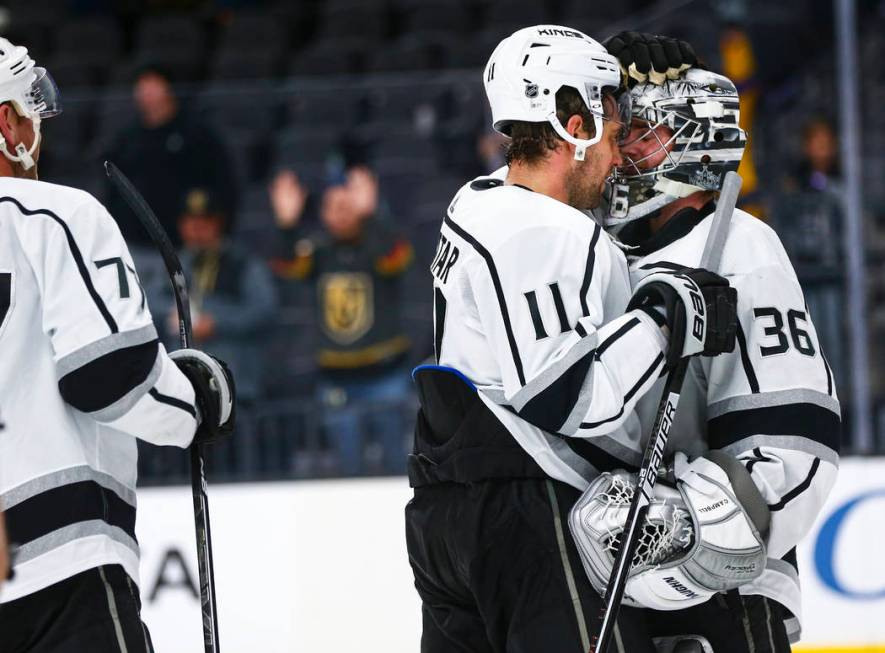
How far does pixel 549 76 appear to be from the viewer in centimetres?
221

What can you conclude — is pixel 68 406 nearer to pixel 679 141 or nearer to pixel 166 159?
pixel 679 141

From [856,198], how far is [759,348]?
2194mm

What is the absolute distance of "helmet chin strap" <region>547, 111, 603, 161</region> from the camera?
7.25ft

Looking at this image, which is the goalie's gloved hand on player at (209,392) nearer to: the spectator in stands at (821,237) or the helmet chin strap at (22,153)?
the helmet chin strap at (22,153)

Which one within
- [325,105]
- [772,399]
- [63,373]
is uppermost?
[325,105]

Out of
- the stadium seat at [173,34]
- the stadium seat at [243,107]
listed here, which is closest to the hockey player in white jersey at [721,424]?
the stadium seat at [243,107]

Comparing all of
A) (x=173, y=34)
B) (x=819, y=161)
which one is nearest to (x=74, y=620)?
(x=819, y=161)

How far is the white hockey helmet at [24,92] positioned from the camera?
2285mm

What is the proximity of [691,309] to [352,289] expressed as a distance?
3.04 m

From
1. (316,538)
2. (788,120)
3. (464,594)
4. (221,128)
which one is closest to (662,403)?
(464,594)

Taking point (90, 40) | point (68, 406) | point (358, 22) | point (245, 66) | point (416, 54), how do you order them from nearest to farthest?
point (68, 406) < point (416, 54) < point (245, 66) < point (358, 22) < point (90, 40)

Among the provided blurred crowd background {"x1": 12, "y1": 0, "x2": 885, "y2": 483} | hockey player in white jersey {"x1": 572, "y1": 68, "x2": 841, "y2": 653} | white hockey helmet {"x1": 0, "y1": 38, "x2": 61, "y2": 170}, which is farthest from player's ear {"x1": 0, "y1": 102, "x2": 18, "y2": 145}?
blurred crowd background {"x1": 12, "y1": 0, "x2": 885, "y2": 483}

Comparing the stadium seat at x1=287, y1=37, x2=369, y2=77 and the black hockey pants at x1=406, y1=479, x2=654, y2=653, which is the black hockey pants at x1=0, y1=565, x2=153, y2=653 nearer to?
the black hockey pants at x1=406, y1=479, x2=654, y2=653

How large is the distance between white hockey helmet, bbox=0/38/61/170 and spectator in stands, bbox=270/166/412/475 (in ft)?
8.40
